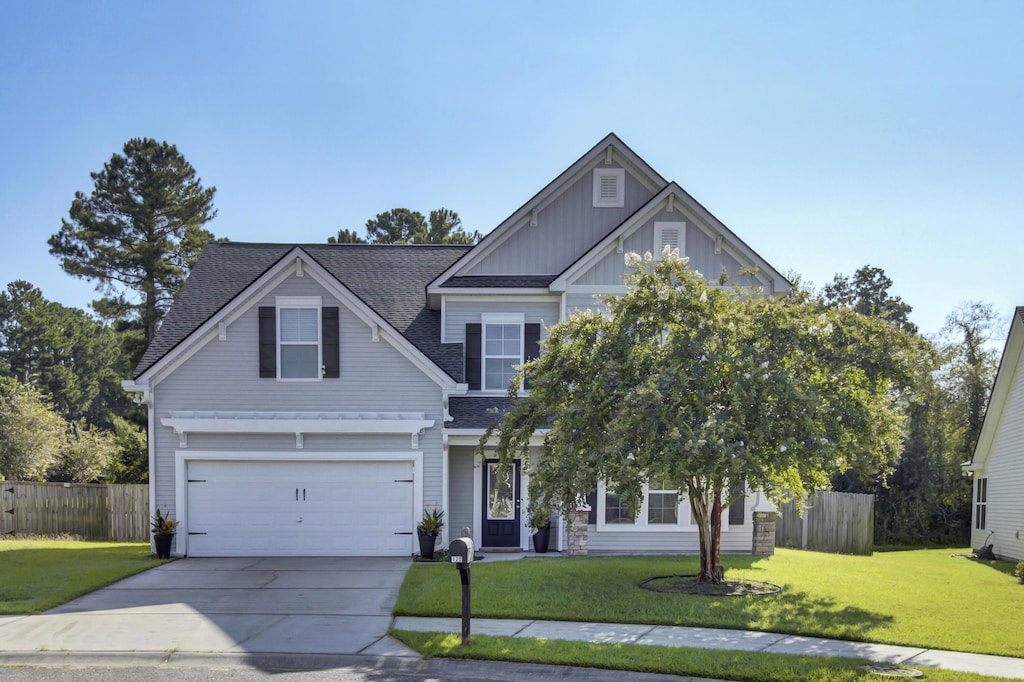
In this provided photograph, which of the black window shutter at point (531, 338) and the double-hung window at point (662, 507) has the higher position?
the black window shutter at point (531, 338)

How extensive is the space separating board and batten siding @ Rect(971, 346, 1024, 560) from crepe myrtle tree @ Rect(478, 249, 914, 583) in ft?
33.3

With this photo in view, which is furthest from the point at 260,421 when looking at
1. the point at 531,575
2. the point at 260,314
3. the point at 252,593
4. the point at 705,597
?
the point at 705,597

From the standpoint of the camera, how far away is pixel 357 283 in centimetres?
2170

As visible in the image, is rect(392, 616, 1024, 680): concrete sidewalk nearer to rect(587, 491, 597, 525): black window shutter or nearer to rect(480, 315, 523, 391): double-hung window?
rect(587, 491, 597, 525): black window shutter

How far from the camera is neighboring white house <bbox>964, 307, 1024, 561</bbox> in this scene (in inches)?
837

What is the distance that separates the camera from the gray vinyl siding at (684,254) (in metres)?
19.1

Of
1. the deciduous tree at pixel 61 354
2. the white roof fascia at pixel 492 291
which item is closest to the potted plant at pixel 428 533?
the white roof fascia at pixel 492 291

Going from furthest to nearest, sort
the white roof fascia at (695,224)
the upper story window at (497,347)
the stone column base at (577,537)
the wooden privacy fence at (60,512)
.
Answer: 1. the wooden privacy fence at (60,512)
2. the upper story window at (497,347)
3. the white roof fascia at (695,224)
4. the stone column base at (577,537)

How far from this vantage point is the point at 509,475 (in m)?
19.2

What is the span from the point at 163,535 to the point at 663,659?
11968 millimetres

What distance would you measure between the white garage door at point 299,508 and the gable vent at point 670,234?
755cm

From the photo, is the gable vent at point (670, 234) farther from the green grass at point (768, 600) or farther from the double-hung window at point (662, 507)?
the green grass at point (768, 600)

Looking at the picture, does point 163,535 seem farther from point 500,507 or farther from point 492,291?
point 492,291

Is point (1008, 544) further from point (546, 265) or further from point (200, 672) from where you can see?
point (200, 672)
